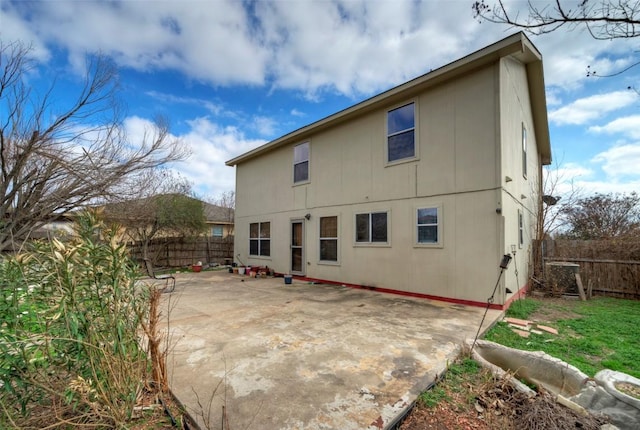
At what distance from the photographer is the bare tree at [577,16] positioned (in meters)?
2.34

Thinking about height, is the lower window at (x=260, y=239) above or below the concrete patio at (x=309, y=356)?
above

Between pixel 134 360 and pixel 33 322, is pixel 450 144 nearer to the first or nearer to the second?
pixel 134 360

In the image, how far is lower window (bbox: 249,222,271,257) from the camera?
1080cm

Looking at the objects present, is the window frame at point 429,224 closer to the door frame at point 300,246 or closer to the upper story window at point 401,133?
the upper story window at point 401,133

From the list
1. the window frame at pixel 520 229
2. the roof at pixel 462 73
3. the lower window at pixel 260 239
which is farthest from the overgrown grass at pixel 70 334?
the lower window at pixel 260 239

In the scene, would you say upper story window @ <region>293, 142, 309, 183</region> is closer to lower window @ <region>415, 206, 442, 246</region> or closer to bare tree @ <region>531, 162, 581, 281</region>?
lower window @ <region>415, 206, 442, 246</region>

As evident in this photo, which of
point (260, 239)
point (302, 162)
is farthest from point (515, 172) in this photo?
point (260, 239)

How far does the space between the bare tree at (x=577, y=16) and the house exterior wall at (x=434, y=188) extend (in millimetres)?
3296

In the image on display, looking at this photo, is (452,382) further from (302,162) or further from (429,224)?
(302,162)

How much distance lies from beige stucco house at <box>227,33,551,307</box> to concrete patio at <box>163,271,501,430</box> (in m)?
1.00

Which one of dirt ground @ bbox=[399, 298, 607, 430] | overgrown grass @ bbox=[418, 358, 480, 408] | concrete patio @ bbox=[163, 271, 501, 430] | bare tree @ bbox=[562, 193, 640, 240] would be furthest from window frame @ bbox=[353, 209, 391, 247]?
bare tree @ bbox=[562, 193, 640, 240]

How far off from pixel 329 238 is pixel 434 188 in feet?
11.3

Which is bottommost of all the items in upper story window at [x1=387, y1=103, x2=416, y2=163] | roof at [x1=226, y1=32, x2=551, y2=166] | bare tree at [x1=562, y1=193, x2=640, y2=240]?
bare tree at [x1=562, y1=193, x2=640, y2=240]

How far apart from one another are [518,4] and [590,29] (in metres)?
0.66
